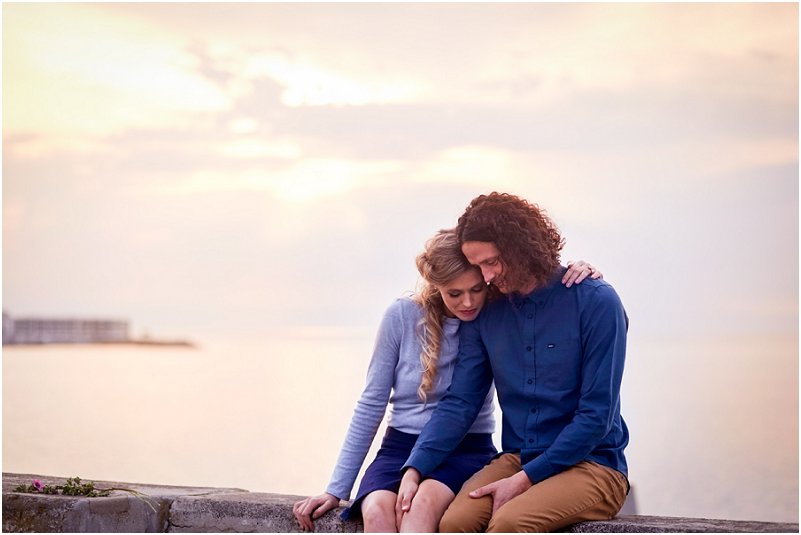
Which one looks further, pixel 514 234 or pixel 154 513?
pixel 154 513

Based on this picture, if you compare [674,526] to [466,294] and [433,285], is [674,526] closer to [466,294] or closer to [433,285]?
[466,294]

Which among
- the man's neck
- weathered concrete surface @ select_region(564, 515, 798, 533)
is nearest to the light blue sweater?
the man's neck

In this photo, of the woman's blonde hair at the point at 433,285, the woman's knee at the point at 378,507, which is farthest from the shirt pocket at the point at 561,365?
the woman's knee at the point at 378,507

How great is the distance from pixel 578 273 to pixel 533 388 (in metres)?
0.42

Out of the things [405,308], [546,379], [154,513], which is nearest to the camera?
[546,379]

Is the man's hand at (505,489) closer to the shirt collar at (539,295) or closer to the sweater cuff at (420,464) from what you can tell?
the sweater cuff at (420,464)

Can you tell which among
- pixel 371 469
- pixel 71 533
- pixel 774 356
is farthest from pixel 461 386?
pixel 774 356

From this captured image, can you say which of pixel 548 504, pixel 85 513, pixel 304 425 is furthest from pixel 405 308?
pixel 304 425

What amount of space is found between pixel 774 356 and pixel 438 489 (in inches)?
1316

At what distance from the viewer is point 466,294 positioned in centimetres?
348

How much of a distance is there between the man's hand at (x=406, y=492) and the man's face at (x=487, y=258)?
693 mm

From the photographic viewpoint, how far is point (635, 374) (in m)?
29.0

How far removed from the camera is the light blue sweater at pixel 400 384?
3.62 metres

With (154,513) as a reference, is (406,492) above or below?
above
